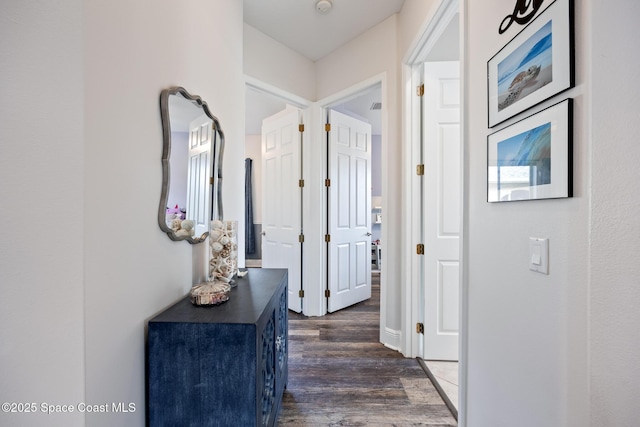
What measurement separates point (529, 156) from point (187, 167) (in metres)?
1.39

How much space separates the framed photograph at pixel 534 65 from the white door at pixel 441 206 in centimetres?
106

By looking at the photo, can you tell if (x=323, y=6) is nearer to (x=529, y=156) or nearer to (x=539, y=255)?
(x=529, y=156)

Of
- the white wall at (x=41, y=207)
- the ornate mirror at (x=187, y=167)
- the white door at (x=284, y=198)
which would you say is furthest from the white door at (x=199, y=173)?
the white door at (x=284, y=198)

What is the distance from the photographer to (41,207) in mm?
738

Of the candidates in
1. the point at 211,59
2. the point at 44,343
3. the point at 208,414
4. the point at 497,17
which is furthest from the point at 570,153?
the point at 211,59

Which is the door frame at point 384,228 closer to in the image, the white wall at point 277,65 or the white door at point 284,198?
the white wall at point 277,65

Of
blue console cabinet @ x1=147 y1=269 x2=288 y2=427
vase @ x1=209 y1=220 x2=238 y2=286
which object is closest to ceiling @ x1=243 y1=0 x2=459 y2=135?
vase @ x1=209 y1=220 x2=238 y2=286

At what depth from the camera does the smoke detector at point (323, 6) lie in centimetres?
215

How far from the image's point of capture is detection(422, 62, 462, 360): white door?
2.11 meters

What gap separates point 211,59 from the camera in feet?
5.05

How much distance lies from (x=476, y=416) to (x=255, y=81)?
283 cm

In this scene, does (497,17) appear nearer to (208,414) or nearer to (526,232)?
(526,232)

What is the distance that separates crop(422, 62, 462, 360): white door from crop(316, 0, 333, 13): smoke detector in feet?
3.13

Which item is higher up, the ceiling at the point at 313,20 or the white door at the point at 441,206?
the ceiling at the point at 313,20
